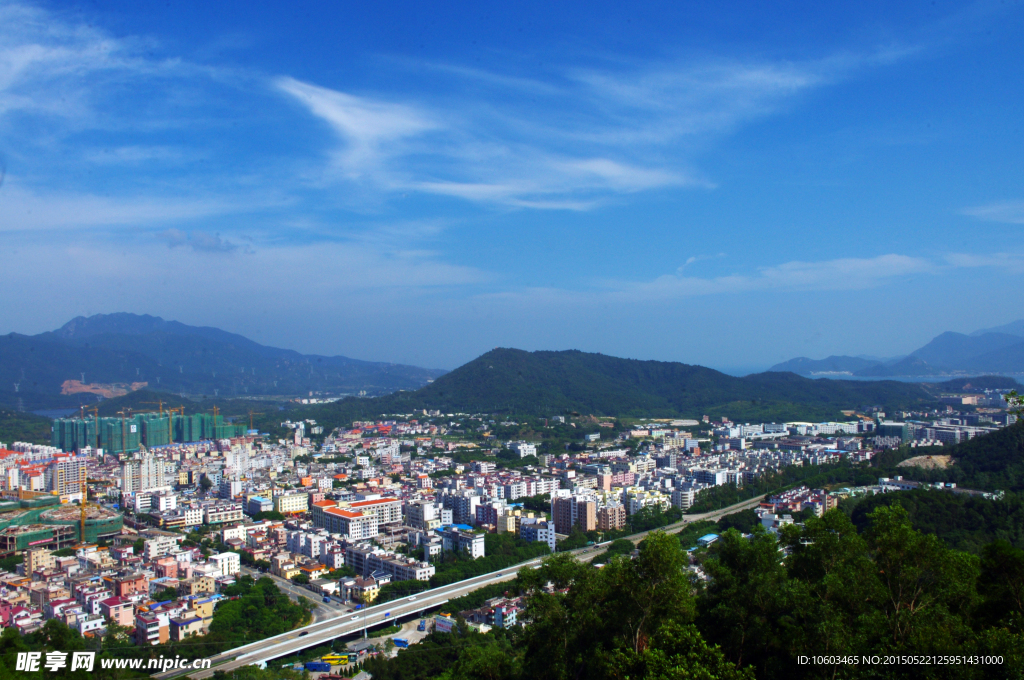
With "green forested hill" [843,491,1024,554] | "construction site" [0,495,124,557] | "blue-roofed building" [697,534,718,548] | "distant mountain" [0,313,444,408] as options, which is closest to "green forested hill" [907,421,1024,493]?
"green forested hill" [843,491,1024,554]

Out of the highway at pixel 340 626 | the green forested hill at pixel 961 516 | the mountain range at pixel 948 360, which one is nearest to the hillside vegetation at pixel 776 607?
the highway at pixel 340 626

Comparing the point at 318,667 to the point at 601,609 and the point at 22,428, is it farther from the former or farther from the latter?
the point at 22,428

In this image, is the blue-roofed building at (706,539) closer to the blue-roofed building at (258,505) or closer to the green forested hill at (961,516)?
the green forested hill at (961,516)

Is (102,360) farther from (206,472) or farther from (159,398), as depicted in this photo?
(206,472)

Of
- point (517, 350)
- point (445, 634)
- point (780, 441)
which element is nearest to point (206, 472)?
point (445, 634)

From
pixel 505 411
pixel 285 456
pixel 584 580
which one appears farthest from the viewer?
pixel 505 411

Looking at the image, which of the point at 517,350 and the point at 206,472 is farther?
the point at 517,350
